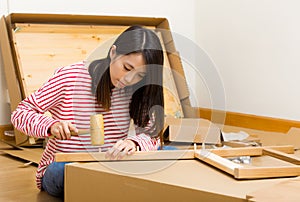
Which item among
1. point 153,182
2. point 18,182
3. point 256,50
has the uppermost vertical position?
point 256,50

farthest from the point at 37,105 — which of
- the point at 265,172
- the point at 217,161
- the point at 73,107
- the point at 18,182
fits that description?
the point at 265,172

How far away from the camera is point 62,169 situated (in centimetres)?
125

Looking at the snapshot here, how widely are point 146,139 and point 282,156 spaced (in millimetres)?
306

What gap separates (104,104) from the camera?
127 cm

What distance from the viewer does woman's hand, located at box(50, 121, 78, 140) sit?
1158mm

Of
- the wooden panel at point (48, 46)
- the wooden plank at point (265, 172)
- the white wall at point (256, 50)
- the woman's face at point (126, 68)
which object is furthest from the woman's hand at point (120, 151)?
the white wall at point (256, 50)

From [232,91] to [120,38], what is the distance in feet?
4.30

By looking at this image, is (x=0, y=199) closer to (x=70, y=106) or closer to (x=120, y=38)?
(x=70, y=106)

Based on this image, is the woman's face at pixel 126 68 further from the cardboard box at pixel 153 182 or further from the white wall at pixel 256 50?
the white wall at pixel 256 50

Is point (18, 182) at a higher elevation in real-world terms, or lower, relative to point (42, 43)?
lower

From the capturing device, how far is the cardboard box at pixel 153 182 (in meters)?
0.93

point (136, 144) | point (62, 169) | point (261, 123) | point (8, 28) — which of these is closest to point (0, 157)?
point (8, 28)

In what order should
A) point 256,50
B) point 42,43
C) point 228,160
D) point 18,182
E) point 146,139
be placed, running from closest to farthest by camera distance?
point 228,160 < point 146,139 < point 18,182 < point 42,43 < point 256,50

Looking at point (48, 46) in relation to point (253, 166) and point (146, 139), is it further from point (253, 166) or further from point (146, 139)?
point (253, 166)
